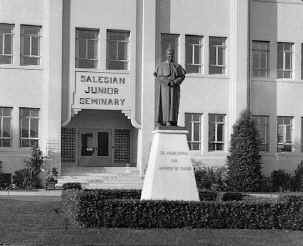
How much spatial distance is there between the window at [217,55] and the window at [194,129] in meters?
2.52

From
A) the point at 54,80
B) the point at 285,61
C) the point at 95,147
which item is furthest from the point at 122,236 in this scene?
the point at 285,61

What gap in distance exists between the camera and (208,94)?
1479 inches

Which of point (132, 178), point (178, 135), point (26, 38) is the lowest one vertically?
point (132, 178)

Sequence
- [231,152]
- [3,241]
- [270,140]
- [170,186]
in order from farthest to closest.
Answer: [270,140] → [231,152] → [170,186] → [3,241]

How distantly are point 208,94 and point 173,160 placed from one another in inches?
747

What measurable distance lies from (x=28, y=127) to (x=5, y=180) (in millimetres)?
2941

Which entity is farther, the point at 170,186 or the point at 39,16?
the point at 39,16

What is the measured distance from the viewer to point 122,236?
15.2 meters

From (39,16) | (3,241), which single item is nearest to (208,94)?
(39,16)

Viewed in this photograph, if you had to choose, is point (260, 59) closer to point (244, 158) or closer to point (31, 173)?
point (244, 158)

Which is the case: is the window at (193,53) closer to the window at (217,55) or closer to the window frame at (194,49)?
the window frame at (194,49)

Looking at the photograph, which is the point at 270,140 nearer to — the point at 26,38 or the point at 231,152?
the point at 231,152

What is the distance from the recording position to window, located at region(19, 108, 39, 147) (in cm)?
3541

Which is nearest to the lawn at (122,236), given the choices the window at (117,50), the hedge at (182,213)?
the hedge at (182,213)
